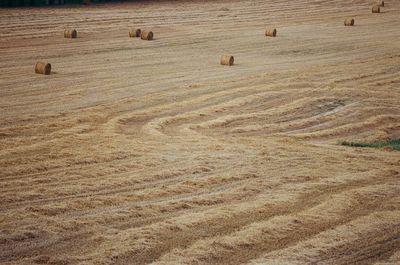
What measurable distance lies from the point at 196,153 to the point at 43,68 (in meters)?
7.26

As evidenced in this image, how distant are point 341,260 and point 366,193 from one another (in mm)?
2304

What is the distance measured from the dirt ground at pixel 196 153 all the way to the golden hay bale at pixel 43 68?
0.69ft

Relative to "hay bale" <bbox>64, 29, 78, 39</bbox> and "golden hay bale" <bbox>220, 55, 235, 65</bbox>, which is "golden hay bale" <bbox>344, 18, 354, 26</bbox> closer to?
"hay bale" <bbox>64, 29, 78, 39</bbox>

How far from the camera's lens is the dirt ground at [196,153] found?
26.8ft

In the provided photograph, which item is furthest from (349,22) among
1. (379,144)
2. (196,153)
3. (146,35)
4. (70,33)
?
(196,153)

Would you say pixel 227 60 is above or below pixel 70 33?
below

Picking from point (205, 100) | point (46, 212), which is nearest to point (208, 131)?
point (205, 100)

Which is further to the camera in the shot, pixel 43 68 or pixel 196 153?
pixel 43 68

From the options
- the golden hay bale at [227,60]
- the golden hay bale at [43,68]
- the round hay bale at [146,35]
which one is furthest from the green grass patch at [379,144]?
the round hay bale at [146,35]

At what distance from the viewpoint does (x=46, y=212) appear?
350 inches

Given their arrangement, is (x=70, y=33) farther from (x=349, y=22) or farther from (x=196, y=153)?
(x=196, y=153)

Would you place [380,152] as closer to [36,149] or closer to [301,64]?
[36,149]

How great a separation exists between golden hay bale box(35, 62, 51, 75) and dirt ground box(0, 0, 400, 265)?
21 centimetres

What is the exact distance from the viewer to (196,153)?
11.8 meters
